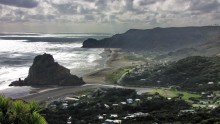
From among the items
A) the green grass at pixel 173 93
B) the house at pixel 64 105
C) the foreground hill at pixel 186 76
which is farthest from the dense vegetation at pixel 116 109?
the foreground hill at pixel 186 76

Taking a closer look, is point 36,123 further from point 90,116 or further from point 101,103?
point 101,103

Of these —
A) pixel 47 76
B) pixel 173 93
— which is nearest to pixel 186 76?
pixel 173 93

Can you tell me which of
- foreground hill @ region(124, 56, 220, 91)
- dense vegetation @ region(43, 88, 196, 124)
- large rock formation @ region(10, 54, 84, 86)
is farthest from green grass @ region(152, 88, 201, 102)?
large rock formation @ region(10, 54, 84, 86)

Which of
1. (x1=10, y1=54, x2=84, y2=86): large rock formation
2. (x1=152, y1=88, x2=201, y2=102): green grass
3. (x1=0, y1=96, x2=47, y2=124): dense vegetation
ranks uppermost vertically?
(x1=0, y1=96, x2=47, y2=124): dense vegetation

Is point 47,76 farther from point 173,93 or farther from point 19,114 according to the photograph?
point 19,114

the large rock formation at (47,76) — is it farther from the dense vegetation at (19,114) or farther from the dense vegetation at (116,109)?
the dense vegetation at (19,114)

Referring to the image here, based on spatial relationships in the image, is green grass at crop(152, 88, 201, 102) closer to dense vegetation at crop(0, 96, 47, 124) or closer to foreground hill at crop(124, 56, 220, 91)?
foreground hill at crop(124, 56, 220, 91)
